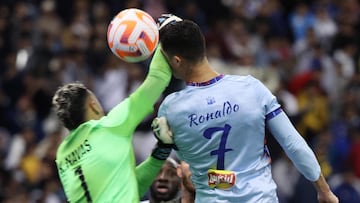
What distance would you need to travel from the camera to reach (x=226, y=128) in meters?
6.98

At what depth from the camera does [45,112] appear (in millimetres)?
16047

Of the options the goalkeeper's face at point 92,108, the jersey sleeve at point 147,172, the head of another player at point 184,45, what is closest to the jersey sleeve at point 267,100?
the head of another player at point 184,45

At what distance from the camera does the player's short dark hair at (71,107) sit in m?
7.52

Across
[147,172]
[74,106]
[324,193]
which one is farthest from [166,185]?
[324,193]

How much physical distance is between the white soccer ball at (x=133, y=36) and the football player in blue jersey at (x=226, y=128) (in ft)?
1.03

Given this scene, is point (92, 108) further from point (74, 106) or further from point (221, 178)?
point (221, 178)

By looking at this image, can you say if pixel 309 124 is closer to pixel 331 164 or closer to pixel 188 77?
pixel 331 164

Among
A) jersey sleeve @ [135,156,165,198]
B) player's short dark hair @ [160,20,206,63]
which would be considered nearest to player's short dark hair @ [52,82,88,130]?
jersey sleeve @ [135,156,165,198]

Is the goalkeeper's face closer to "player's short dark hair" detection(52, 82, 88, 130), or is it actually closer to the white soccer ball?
"player's short dark hair" detection(52, 82, 88, 130)

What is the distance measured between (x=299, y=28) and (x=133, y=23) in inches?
452

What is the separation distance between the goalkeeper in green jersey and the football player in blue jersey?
0.78 ft

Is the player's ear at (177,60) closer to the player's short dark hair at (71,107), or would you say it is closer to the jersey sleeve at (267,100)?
the jersey sleeve at (267,100)

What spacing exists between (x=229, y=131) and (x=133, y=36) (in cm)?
99

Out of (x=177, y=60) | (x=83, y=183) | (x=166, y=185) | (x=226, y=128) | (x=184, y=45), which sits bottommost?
(x=166, y=185)
